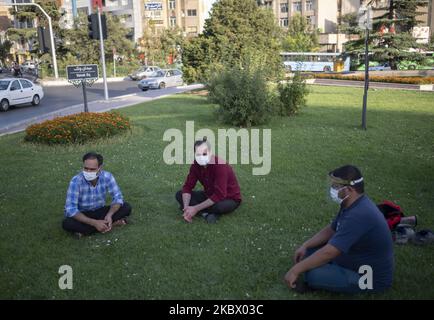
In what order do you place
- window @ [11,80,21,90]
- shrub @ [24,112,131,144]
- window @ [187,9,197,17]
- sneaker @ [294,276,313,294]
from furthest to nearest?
window @ [187,9,197,17], window @ [11,80,21,90], shrub @ [24,112,131,144], sneaker @ [294,276,313,294]

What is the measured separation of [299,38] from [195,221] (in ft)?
170

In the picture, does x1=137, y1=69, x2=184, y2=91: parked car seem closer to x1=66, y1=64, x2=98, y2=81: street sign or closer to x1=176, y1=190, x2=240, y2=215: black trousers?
x1=66, y1=64, x2=98, y2=81: street sign

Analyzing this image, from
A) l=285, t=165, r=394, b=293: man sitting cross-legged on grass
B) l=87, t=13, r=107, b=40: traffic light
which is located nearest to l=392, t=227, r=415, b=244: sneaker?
l=285, t=165, r=394, b=293: man sitting cross-legged on grass

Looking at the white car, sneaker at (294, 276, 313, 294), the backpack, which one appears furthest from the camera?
the white car

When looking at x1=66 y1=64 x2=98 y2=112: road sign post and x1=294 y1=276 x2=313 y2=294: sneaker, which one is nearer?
x1=294 y1=276 x2=313 y2=294: sneaker

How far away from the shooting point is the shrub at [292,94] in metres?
14.9

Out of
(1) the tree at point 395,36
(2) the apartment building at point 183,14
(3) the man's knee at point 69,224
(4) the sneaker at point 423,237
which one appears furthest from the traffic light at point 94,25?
(2) the apartment building at point 183,14

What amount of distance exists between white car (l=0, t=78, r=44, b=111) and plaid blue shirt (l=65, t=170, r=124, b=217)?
16.2 m

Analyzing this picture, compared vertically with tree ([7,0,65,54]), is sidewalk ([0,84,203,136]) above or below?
below

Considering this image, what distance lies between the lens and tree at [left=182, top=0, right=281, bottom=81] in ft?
70.6

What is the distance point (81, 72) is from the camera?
1389 centimetres

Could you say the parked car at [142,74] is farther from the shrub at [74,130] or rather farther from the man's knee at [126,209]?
the man's knee at [126,209]

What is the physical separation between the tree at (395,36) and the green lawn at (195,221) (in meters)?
23.9

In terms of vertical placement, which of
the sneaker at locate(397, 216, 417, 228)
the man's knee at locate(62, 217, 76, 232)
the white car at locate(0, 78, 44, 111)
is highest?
the white car at locate(0, 78, 44, 111)
